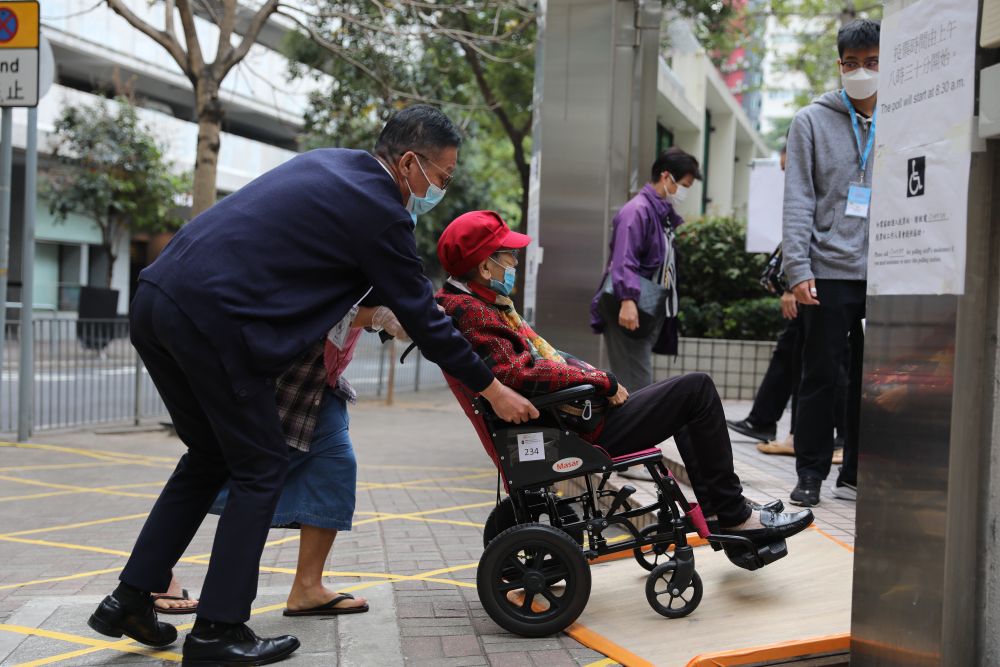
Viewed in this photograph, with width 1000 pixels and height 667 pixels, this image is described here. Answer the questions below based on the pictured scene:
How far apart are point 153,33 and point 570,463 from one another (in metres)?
7.72

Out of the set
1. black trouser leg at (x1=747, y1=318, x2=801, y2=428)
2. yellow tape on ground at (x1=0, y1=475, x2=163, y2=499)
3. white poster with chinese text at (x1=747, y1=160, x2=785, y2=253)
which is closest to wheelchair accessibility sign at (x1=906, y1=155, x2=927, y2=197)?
black trouser leg at (x1=747, y1=318, x2=801, y2=428)

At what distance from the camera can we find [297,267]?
3.09 metres

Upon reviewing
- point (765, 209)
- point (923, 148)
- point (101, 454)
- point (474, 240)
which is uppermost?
point (765, 209)

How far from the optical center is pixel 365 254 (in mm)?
3145

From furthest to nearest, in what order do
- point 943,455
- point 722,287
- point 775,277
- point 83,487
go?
1. point 722,287
2. point 83,487
3. point 775,277
4. point 943,455

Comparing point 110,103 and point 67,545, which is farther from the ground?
point 110,103

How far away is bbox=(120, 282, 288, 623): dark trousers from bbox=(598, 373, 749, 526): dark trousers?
1.29 meters

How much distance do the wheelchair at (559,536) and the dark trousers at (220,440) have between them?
31.0 inches

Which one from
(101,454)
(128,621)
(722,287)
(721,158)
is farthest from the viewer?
(721,158)

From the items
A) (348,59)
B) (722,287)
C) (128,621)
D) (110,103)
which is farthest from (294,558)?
(110,103)

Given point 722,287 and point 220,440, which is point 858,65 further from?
point 722,287

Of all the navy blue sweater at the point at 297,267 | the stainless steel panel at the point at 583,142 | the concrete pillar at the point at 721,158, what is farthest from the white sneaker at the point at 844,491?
the concrete pillar at the point at 721,158

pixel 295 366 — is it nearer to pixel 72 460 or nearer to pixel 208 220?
pixel 208 220

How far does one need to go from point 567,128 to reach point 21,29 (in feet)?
15.8
